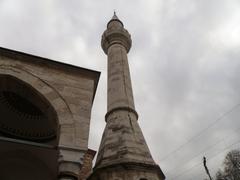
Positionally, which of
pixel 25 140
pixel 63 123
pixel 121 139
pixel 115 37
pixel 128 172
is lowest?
pixel 128 172

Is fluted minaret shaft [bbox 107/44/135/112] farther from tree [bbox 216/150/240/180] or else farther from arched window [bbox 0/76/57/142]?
tree [bbox 216/150/240/180]

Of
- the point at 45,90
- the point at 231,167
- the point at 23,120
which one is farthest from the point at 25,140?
the point at 231,167

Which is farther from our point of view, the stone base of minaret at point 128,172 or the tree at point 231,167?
the tree at point 231,167

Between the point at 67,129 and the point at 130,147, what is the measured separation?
1505mm

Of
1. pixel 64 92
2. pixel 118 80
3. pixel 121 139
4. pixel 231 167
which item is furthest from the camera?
pixel 231 167

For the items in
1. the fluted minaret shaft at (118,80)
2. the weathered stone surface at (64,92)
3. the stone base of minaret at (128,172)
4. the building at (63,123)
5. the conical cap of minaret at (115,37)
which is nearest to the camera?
the weathered stone surface at (64,92)

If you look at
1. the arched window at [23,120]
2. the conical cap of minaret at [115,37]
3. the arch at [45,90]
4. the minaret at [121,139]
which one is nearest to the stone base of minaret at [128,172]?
the minaret at [121,139]

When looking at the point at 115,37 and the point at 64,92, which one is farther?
the point at 115,37

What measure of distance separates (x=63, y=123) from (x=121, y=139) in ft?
5.04

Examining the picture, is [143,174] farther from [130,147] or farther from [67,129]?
[67,129]

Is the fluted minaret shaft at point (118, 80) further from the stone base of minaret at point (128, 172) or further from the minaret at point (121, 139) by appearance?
the stone base of minaret at point (128, 172)

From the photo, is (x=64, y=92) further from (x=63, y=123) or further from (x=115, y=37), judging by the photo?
(x=115, y=37)

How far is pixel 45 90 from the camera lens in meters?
4.29

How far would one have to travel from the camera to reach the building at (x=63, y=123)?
155 inches
